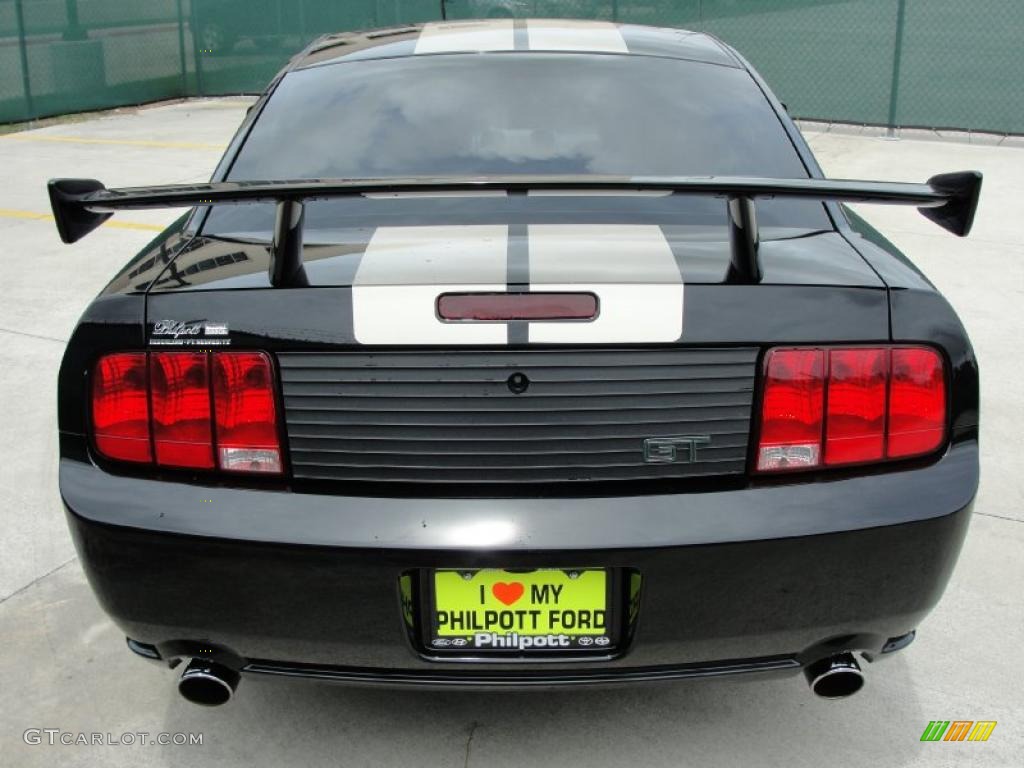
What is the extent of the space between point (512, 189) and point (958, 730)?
160 centimetres

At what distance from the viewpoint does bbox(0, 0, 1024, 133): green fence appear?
1187cm

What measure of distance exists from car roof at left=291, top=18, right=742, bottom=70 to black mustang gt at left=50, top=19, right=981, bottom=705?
3.80ft

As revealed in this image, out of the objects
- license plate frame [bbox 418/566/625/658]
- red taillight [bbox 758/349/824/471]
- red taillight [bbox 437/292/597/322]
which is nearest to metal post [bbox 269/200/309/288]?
red taillight [bbox 437/292/597/322]

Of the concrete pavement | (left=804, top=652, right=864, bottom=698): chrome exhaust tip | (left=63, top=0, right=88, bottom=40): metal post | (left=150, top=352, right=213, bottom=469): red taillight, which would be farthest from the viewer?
(left=63, top=0, right=88, bottom=40): metal post

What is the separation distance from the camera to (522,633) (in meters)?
2.07

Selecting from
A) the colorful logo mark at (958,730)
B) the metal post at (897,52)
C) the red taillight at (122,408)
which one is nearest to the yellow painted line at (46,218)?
the red taillight at (122,408)

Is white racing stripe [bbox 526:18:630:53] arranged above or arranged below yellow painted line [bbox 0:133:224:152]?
above

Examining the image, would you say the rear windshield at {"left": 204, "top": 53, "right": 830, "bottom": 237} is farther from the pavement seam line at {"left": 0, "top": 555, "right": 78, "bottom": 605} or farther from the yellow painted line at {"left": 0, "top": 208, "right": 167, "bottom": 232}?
the yellow painted line at {"left": 0, "top": 208, "right": 167, "bottom": 232}

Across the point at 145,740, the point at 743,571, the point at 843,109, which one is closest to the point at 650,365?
the point at 743,571

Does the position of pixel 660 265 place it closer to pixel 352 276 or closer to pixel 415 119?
pixel 352 276

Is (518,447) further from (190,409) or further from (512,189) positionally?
(190,409)

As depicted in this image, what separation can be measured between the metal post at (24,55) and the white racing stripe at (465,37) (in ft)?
37.4

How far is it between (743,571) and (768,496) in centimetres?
14

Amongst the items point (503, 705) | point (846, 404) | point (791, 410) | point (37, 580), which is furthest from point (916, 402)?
point (37, 580)
